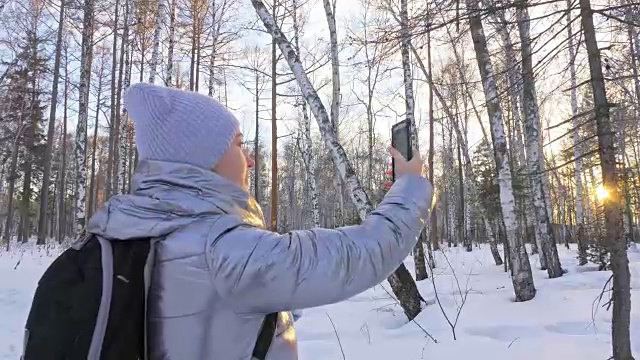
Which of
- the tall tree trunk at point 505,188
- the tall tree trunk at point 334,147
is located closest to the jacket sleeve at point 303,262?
the tall tree trunk at point 334,147

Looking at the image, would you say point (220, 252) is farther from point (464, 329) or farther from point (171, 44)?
point (171, 44)

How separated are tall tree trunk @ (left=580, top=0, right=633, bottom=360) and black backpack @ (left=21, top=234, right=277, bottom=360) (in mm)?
3219

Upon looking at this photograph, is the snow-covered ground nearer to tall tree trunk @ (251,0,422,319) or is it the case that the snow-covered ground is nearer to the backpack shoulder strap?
tall tree trunk @ (251,0,422,319)

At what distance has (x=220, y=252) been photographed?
3.11 ft

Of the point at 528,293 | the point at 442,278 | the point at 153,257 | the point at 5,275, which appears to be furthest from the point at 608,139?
the point at 5,275

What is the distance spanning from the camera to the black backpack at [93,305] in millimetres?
871

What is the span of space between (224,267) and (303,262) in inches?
6.4

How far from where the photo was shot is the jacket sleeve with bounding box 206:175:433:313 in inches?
37.2

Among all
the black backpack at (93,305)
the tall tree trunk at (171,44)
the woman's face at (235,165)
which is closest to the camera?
the black backpack at (93,305)

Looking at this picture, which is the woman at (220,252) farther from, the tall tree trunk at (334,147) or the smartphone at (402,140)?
the tall tree trunk at (334,147)

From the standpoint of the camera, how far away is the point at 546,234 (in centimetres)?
1036

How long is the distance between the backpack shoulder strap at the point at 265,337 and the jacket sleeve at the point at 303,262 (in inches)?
3.2

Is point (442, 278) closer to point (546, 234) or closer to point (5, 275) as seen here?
point (546, 234)

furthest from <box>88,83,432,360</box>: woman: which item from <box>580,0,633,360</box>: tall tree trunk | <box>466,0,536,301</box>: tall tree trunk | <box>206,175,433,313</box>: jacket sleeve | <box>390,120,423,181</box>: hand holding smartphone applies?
<box>466,0,536,301</box>: tall tree trunk
